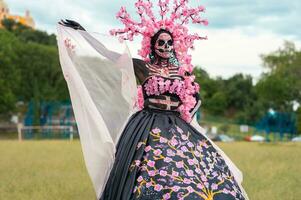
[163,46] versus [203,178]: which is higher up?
[163,46]

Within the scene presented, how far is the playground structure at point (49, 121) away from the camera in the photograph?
38469 millimetres

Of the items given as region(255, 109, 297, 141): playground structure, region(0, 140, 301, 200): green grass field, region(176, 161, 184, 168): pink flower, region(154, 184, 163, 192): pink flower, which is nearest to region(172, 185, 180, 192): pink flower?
region(154, 184, 163, 192): pink flower

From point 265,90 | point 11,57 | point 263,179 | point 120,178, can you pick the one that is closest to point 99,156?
point 120,178

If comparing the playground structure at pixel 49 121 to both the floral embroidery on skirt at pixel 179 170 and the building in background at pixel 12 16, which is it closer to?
the building in background at pixel 12 16

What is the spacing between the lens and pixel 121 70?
18.3 feet

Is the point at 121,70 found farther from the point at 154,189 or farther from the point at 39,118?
the point at 39,118

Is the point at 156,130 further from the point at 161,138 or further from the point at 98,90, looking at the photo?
the point at 98,90

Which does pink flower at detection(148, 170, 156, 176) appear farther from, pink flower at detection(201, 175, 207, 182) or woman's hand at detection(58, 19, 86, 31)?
woman's hand at detection(58, 19, 86, 31)

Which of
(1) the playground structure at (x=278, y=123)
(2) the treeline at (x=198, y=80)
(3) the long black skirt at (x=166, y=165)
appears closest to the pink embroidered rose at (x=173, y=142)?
(3) the long black skirt at (x=166, y=165)

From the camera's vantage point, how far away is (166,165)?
4801 mm

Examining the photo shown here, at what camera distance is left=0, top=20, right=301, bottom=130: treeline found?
38278 mm

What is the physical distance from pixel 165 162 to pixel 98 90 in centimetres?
107

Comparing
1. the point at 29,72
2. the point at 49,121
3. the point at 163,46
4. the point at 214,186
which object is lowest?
the point at 49,121

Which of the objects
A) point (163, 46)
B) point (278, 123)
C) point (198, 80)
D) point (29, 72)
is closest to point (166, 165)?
point (163, 46)
